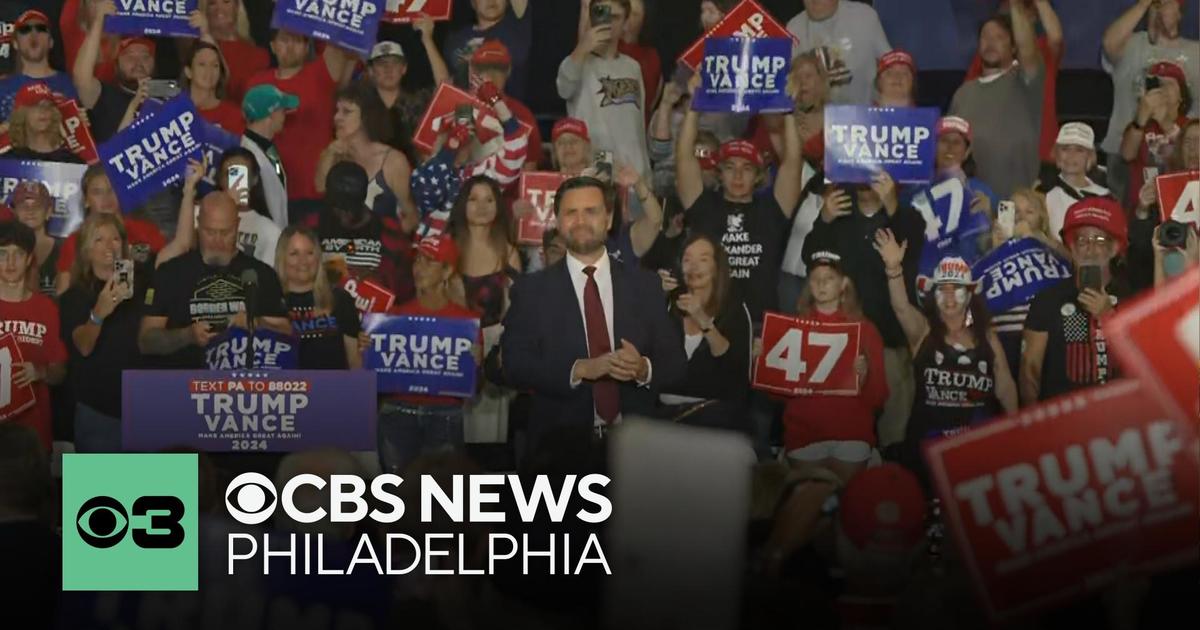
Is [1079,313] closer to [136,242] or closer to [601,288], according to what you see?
[601,288]

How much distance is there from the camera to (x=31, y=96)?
5883mm

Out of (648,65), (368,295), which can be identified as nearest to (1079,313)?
(648,65)

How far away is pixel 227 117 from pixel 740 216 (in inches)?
59.8

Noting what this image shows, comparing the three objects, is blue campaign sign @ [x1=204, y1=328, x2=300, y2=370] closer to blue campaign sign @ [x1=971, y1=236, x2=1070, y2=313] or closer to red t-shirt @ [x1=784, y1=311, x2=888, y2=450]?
red t-shirt @ [x1=784, y1=311, x2=888, y2=450]

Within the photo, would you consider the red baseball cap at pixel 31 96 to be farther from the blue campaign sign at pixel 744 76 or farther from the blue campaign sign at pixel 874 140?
the blue campaign sign at pixel 874 140

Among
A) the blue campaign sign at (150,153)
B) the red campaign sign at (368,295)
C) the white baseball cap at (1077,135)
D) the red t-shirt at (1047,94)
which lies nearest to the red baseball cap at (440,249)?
the red campaign sign at (368,295)

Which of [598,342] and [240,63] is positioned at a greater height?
[240,63]

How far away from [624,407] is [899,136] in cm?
112

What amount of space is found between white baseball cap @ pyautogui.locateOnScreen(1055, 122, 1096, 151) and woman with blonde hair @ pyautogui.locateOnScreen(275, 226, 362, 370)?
212cm

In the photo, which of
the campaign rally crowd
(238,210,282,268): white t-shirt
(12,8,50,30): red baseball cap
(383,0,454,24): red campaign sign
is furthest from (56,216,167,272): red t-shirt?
(383,0,454,24): red campaign sign

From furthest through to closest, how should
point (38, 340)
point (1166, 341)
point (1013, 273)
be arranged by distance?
point (1013, 273), point (38, 340), point (1166, 341)

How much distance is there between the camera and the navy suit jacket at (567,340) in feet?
19.1

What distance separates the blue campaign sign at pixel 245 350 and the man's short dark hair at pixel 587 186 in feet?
2.84

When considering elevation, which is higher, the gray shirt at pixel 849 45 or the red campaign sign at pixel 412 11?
the red campaign sign at pixel 412 11
